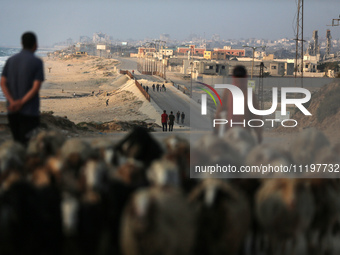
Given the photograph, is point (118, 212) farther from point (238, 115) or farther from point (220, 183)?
point (238, 115)

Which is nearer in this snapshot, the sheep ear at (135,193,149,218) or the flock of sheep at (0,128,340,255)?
the sheep ear at (135,193,149,218)

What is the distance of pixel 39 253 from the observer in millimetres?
4594

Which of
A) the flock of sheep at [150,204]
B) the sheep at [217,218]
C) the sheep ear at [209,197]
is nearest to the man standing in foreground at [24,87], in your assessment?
the flock of sheep at [150,204]

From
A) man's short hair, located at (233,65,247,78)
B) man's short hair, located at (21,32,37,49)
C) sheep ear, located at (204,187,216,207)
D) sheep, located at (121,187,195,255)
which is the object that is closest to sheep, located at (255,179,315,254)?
sheep ear, located at (204,187,216,207)

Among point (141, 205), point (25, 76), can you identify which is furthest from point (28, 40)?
point (141, 205)

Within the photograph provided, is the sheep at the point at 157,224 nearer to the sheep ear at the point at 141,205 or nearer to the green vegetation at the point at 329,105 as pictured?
the sheep ear at the point at 141,205

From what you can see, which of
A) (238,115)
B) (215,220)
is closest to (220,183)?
(215,220)

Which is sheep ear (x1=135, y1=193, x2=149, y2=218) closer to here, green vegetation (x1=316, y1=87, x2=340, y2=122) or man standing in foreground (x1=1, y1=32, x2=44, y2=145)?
man standing in foreground (x1=1, y1=32, x2=44, y2=145)

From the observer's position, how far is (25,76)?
21.1ft

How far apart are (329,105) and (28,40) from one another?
943 inches

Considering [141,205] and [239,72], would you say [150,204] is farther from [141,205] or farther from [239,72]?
[239,72]

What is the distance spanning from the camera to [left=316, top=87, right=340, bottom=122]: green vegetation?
2726 cm

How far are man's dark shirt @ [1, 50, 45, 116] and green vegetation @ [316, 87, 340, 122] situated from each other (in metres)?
21.8

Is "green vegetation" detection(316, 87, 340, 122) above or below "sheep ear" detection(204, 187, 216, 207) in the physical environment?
below
